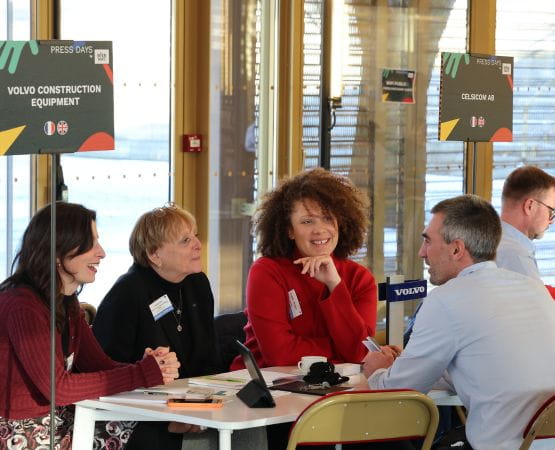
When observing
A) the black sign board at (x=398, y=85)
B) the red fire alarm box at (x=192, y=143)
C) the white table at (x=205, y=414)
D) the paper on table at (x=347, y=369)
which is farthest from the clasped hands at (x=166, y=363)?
the black sign board at (x=398, y=85)

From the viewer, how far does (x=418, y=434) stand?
3402mm

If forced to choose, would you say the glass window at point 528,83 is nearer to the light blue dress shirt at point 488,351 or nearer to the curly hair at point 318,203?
the curly hair at point 318,203

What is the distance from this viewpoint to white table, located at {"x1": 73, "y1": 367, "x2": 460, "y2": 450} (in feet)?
10.8

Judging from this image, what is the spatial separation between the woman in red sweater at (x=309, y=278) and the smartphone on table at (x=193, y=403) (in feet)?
2.84

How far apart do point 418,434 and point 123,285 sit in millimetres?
1429

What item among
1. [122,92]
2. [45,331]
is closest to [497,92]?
[122,92]

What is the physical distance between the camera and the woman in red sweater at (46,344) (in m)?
3.53

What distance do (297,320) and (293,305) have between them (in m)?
0.07

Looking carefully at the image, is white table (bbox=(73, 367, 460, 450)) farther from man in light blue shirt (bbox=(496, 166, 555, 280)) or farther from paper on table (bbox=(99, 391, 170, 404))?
man in light blue shirt (bbox=(496, 166, 555, 280))

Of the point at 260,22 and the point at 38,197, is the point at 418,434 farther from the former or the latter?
the point at 260,22

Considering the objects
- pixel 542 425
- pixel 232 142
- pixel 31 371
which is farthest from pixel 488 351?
pixel 232 142

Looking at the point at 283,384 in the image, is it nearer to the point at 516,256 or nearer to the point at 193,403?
the point at 193,403

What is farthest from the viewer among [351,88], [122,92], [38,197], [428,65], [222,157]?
[428,65]

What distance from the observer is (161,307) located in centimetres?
429
